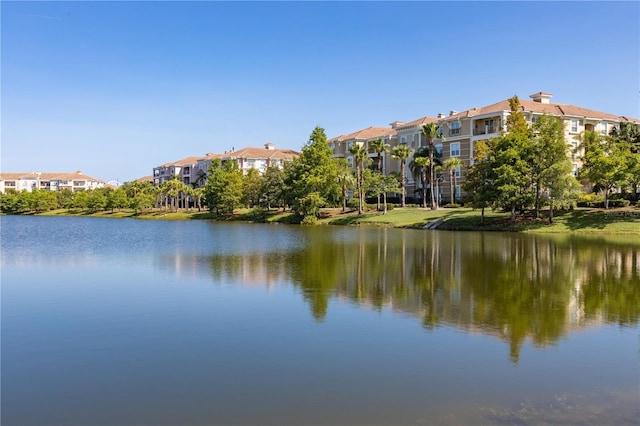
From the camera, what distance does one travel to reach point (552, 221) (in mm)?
51625

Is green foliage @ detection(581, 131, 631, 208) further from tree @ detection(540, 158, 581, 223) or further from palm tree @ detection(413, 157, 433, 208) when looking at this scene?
palm tree @ detection(413, 157, 433, 208)

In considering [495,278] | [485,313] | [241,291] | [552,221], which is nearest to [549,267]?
[495,278]

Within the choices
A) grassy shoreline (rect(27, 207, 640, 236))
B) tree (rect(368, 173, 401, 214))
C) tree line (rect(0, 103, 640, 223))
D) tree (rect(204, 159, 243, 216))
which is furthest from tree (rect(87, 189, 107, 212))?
tree (rect(368, 173, 401, 214))

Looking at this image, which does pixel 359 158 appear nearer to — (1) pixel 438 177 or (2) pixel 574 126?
(1) pixel 438 177

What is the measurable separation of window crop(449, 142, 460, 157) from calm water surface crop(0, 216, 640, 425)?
51.2m

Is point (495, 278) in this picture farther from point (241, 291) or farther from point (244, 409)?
point (244, 409)

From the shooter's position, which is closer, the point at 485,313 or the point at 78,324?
the point at 78,324

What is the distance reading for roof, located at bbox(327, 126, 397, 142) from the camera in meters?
93.4

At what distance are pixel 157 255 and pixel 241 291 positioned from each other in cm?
1320

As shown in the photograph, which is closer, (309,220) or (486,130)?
(309,220)

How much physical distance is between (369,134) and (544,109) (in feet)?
111

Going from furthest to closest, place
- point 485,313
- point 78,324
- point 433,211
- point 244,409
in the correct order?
point 433,211, point 485,313, point 78,324, point 244,409

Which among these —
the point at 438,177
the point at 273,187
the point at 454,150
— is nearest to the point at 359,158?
the point at 438,177

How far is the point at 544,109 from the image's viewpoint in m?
68.6
